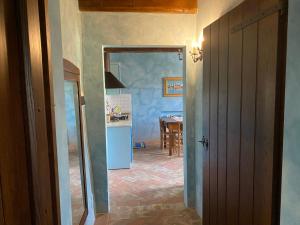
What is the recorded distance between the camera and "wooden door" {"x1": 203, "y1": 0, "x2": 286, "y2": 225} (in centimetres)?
129

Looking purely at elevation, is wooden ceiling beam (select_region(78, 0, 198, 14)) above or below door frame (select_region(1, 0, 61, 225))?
above

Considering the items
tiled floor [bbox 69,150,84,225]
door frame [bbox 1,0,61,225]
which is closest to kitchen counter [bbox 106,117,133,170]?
tiled floor [bbox 69,150,84,225]

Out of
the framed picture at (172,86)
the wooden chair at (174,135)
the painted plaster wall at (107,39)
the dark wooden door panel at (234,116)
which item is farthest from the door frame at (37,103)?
the framed picture at (172,86)

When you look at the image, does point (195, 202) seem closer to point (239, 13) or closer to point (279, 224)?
point (279, 224)

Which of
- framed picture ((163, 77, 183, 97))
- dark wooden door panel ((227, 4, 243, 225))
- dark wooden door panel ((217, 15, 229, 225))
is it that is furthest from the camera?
framed picture ((163, 77, 183, 97))

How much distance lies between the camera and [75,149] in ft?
7.05

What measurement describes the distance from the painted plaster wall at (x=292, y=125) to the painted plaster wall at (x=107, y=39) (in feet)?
5.73

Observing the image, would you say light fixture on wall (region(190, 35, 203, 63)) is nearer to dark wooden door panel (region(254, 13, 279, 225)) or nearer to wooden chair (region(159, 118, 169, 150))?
dark wooden door panel (region(254, 13, 279, 225))

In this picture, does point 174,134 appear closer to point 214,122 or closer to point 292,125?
point 214,122

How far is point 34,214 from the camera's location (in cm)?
55

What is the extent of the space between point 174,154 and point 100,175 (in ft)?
9.35

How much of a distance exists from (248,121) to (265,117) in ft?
0.61

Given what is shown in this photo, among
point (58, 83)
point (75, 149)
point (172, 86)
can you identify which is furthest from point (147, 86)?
point (58, 83)

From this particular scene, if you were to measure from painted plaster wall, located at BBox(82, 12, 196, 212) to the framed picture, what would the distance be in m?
3.84
